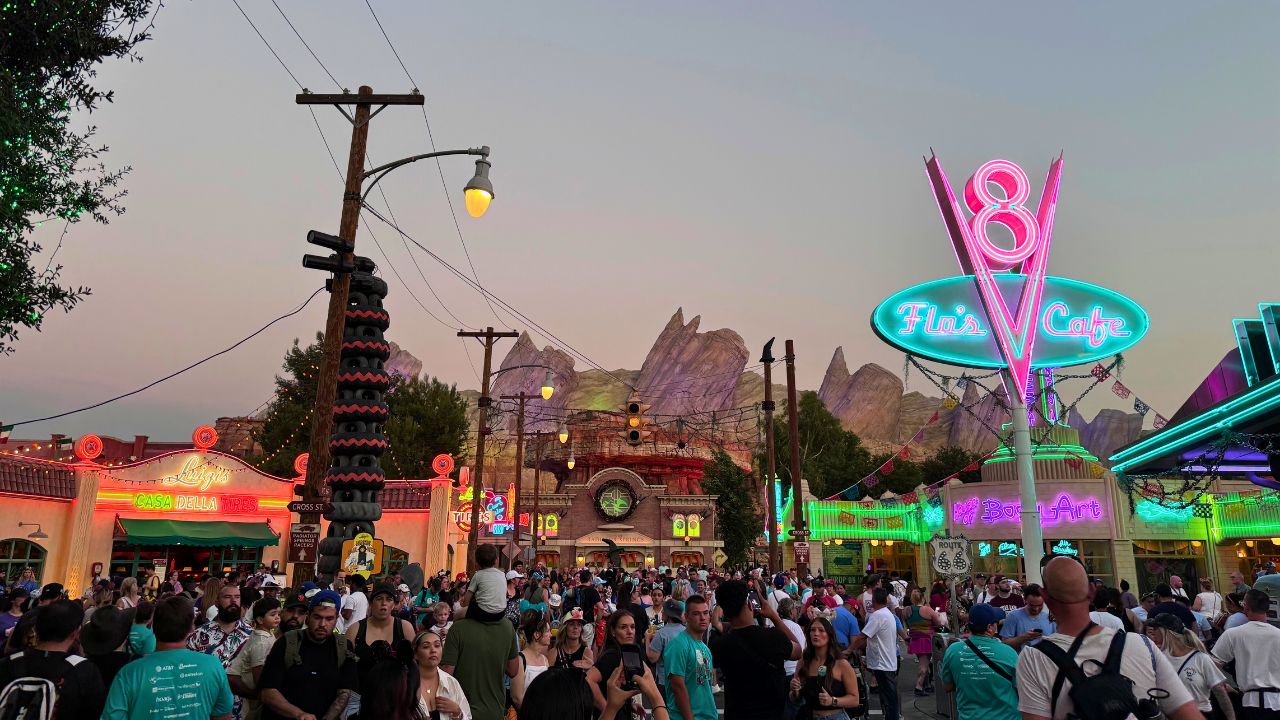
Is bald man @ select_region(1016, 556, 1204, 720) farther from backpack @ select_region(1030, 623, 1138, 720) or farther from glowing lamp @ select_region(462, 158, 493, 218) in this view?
glowing lamp @ select_region(462, 158, 493, 218)

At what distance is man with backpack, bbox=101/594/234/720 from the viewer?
4293 mm

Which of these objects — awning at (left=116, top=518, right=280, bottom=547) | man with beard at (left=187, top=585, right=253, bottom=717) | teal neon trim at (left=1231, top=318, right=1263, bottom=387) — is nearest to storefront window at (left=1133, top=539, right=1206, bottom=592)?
teal neon trim at (left=1231, top=318, right=1263, bottom=387)

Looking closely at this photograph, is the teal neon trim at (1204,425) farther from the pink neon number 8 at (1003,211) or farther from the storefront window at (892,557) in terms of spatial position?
the storefront window at (892,557)

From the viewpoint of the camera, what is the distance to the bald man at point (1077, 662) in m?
3.18

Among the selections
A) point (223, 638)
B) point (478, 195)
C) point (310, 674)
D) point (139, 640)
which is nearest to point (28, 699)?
point (310, 674)

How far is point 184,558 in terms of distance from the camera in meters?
29.5

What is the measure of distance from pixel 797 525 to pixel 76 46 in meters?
21.8

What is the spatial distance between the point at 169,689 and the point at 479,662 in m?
2.04

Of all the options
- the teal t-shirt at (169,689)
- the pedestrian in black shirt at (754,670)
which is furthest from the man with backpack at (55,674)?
the pedestrian in black shirt at (754,670)

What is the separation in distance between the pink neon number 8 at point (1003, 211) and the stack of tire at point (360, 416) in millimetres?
19671

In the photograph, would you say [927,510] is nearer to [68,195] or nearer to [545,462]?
[68,195]

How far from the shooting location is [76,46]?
11578 millimetres

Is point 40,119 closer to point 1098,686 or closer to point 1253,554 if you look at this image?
point 1098,686

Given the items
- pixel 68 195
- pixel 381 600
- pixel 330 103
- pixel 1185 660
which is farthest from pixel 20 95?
pixel 1185 660
